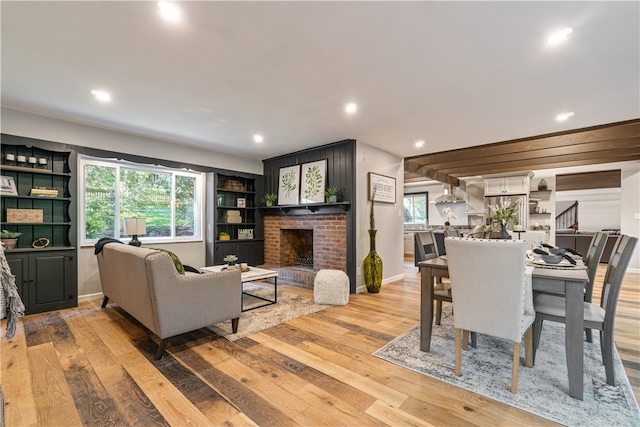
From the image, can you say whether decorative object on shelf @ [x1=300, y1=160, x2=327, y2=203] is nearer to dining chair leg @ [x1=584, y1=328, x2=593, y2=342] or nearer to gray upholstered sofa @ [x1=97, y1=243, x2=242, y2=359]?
gray upholstered sofa @ [x1=97, y1=243, x2=242, y2=359]

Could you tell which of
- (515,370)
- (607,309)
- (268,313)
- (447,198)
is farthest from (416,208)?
(515,370)

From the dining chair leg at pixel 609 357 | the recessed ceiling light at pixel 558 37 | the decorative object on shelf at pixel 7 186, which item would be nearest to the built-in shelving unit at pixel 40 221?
the decorative object on shelf at pixel 7 186

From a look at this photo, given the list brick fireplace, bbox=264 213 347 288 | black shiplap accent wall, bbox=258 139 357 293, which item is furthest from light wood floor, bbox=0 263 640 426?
brick fireplace, bbox=264 213 347 288

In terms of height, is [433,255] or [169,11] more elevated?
[169,11]

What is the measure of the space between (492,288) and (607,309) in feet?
2.69

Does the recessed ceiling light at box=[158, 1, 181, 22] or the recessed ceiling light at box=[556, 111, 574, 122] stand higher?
the recessed ceiling light at box=[158, 1, 181, 22]

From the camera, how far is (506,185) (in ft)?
24.3

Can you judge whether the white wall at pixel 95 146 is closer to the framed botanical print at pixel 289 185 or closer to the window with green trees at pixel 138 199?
the window with green trees at pixel 138 199

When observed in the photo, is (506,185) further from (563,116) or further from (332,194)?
(332,194)

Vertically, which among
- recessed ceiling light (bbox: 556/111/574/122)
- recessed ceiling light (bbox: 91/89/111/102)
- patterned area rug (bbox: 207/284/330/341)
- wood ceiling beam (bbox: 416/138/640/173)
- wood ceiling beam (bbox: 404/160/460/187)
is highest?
recessed ceiling light (bbox: 91/89/111/102)

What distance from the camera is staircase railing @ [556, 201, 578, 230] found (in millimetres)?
9508

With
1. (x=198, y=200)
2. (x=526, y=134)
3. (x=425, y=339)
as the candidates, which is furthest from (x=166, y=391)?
(x=526, y=134)

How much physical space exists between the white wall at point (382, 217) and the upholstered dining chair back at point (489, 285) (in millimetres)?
2473

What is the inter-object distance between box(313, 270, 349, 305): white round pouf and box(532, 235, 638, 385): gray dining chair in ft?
7.07
